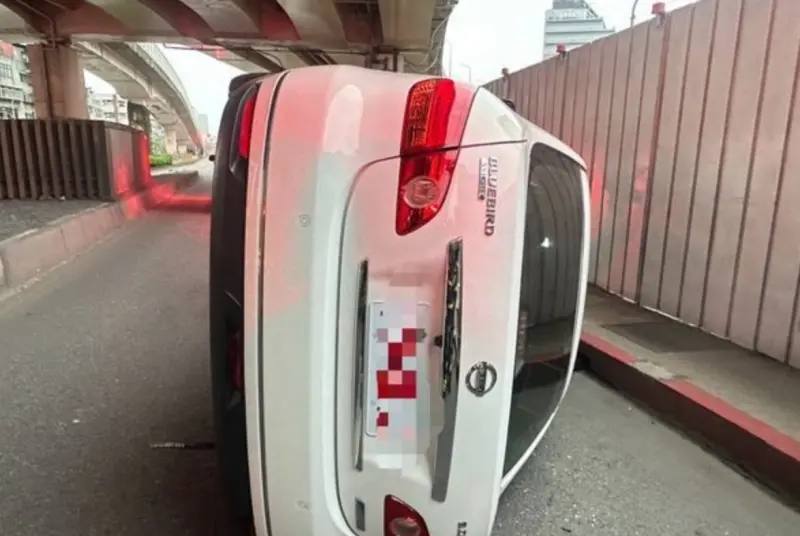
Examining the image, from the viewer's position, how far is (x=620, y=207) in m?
5.07

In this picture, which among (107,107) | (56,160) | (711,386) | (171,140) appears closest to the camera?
(711,386)

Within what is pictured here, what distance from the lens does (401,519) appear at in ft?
5.12

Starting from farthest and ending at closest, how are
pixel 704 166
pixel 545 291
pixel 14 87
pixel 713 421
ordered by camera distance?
pixel 14 87 → pixel 704 166 → pixel 713 421 → pixel 545 291

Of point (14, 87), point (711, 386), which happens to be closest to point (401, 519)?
point (711, 386)

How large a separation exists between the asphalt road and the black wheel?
2.06 ft

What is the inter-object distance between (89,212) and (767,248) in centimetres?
825

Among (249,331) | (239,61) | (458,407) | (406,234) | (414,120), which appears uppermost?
(239,61)

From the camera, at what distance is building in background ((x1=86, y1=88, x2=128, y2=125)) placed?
48812mm

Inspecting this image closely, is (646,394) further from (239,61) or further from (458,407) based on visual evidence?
(239,61)

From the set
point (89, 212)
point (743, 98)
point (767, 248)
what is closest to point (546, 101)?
point (743, 98)

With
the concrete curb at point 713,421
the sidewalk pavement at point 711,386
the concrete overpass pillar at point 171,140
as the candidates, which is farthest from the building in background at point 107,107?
the concrete curb at point 713,421

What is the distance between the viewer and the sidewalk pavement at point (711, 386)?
264cm

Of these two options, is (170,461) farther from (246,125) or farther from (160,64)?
(160,64)

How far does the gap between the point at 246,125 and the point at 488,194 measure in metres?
0.69
